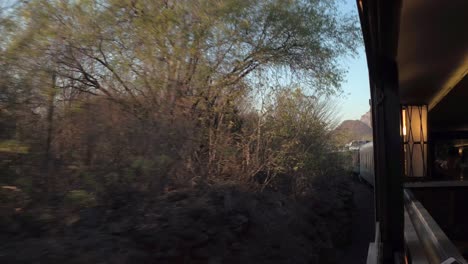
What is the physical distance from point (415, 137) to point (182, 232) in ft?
25.1

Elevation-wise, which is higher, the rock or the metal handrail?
the metal handrail

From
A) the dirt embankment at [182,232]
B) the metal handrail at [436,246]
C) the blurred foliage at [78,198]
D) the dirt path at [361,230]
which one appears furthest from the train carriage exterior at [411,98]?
the dirt path at [361,230]

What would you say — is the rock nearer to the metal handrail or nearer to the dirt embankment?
the dirt embankment

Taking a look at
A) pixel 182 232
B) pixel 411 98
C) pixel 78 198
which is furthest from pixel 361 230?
pixel 78 198

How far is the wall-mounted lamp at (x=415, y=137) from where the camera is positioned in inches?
493

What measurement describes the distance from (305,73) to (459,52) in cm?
515

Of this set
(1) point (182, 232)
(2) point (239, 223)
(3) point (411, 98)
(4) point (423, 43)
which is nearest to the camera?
(4) point (423, 43)

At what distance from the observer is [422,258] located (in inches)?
165

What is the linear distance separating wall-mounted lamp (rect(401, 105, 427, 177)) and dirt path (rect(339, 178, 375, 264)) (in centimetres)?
285

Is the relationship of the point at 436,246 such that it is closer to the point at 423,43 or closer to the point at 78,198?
the point at 78,198

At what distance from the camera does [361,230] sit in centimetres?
1786

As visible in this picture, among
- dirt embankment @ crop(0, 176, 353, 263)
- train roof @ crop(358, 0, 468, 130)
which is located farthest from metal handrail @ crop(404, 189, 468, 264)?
dirt embankment @ crop(0, 176, 353, 263)

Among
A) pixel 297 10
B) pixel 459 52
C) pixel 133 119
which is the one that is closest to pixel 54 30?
pixel 133 119

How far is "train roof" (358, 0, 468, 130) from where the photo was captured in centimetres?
476
